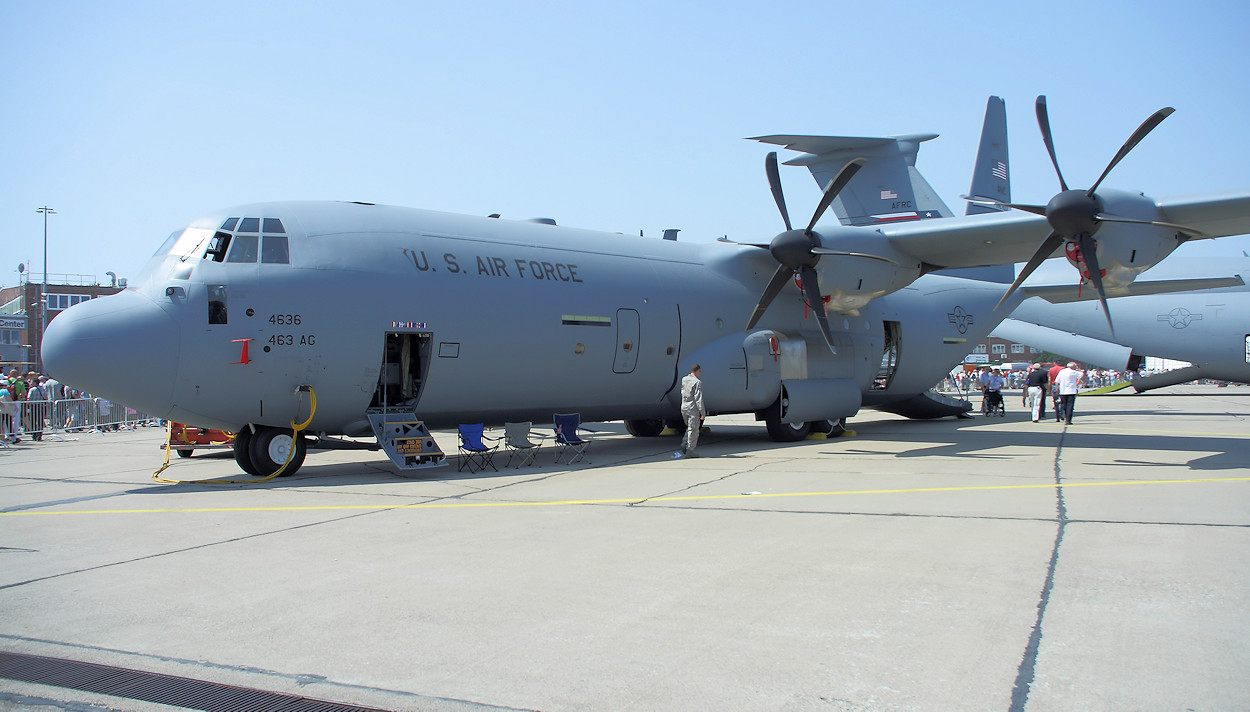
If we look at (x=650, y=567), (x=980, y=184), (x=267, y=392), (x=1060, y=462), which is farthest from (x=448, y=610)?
(x=980, y=184)

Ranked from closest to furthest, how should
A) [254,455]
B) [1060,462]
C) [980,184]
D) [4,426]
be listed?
1. [254,455]
2. [1060,462]
3. [4,426]
4. [980,184]

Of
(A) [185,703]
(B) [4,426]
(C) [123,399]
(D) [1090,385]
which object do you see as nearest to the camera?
(A) [185,703]

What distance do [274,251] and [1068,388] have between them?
18.4 meters

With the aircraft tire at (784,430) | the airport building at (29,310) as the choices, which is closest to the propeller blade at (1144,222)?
the aircraft tire at (784,430)

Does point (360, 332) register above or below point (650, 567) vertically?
above

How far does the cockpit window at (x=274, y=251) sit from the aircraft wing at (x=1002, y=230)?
1014 centimetres

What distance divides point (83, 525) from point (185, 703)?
18.0 ft

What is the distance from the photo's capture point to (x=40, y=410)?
21.3m

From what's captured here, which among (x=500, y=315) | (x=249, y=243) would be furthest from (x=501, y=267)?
(x=249, y=243)

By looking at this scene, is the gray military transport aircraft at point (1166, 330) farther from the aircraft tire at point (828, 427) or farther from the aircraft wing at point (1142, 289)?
the aircraft tire at point (828, 427)

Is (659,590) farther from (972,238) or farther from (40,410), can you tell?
(40,410)

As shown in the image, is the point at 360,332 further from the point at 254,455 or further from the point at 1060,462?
the point at 1060,462

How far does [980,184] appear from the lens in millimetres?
23875

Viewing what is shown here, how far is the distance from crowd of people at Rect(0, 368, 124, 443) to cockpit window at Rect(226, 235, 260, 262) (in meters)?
10.7
